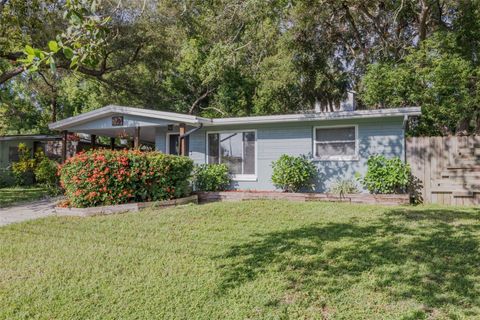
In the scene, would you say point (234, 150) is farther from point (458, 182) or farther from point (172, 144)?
point (458, 182)

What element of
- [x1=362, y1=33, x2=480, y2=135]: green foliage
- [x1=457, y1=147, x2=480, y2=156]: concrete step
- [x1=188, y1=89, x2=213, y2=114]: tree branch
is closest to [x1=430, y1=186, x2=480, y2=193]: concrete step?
[x1=457, y1=147, x2=480, y2=156]: concrete step

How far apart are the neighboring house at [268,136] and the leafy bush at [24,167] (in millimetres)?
5733

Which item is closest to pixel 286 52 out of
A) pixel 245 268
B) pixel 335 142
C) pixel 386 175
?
pixel 335 142

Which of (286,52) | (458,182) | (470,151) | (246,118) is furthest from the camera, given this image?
(286,52)

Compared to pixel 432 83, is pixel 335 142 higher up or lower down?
lower down

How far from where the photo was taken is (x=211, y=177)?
11.3 metres

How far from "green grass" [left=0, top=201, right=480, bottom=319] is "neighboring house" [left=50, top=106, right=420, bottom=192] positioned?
329 centimetres

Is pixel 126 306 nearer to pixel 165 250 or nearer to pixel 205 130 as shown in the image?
pixel 165 250

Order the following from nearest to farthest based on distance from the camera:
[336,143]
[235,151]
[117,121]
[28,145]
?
1. [336,143]
2. [235,151]
3. [117,121]
4. [28,145]

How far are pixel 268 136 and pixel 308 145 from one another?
1.33m

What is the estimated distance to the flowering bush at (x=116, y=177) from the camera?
8328 mm

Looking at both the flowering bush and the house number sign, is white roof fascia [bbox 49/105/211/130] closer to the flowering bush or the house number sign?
the house number sign

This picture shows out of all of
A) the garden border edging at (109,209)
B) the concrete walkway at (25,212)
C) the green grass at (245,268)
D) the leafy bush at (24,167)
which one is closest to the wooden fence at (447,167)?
the green grass at (245,268)

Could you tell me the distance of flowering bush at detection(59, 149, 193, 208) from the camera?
27.3ft
